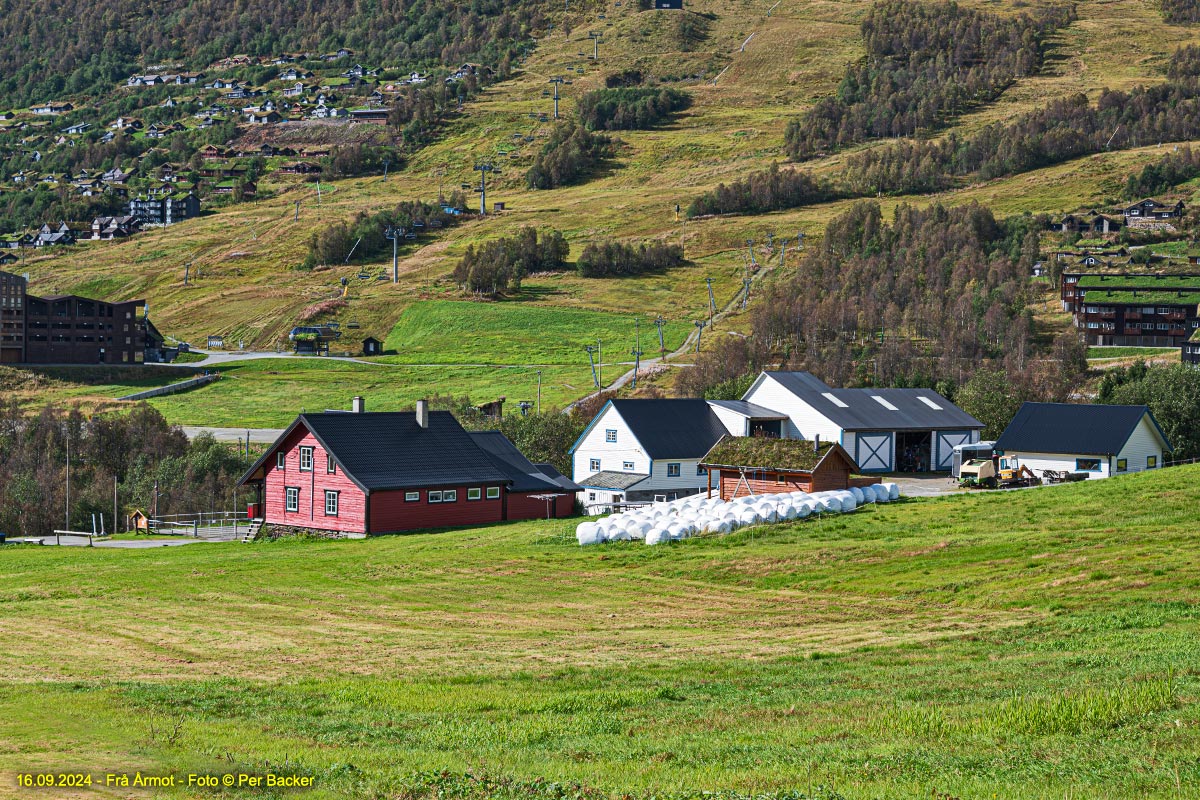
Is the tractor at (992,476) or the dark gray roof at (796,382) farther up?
the dark gray roof at (796,382)

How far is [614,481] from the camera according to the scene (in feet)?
246

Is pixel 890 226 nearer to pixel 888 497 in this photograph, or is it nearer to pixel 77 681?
pixel 888 497

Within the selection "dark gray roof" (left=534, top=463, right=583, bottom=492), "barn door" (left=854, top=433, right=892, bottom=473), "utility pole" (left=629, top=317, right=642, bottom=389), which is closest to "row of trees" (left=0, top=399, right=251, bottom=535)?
"dark gray roof" (left=534, top=463, right=583, bottom=492)

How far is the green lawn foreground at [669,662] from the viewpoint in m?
14.1

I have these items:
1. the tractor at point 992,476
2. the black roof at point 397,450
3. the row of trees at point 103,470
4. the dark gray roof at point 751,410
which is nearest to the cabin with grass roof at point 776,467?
the tractor at point 992,476

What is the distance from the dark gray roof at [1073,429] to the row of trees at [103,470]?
52532 millimetres

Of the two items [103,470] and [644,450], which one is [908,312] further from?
[103,470]

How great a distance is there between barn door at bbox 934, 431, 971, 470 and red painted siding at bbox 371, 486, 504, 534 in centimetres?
3047

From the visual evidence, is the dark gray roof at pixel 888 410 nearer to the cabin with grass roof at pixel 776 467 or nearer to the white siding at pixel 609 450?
the white siding at pixel 609 450

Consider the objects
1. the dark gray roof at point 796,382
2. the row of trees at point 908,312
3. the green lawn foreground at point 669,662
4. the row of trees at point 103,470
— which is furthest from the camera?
the row of trees at point 908,312

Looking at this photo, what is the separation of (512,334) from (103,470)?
6863 cm

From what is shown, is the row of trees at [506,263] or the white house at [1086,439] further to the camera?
the row of trees at [506,263]

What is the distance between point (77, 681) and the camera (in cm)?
2205

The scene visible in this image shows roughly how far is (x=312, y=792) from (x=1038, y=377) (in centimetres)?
10837
